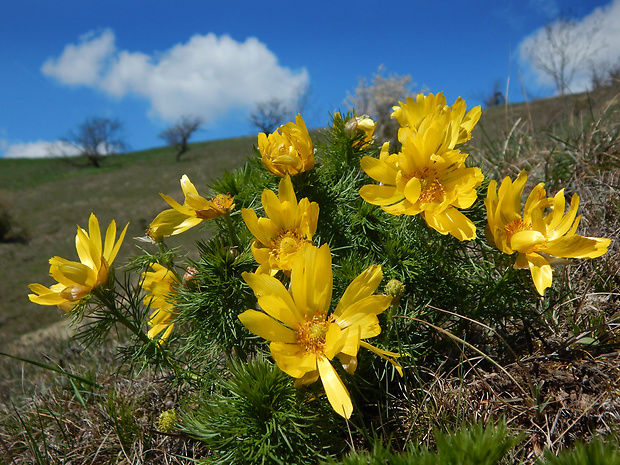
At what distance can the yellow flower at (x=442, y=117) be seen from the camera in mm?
1312

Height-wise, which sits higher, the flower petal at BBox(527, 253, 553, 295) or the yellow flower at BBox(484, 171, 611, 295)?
the yellow flower at BBox(484, 171, 611, 295)

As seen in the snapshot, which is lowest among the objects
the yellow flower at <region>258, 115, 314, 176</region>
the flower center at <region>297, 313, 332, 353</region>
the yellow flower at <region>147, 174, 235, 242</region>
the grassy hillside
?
the flower center at <region>297, 313, 332, 353</region>

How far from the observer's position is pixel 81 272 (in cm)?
126

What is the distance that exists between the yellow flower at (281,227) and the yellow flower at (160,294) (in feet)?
1.86

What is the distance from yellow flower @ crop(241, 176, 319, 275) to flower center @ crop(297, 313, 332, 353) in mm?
170

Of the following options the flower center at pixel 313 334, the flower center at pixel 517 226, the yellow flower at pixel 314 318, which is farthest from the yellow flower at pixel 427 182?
the flower center at pixel 313 334

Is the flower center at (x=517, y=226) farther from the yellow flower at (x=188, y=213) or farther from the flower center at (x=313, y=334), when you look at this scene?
the yellow flower at (x=188, y=213)

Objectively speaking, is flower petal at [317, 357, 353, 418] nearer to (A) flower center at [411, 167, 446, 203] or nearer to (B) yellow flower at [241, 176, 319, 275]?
(B) yellow flower at [241, 176, 319, 275]

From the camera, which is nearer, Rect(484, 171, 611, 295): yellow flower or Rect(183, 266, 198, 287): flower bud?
Rect(484, 171, 611, 295): yellow flower

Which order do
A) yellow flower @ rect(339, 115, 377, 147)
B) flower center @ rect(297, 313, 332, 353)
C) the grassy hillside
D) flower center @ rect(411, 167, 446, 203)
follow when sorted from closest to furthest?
flower center @ rect(297, 313, 332, 353)
flower center @ rect(411, 167, 446, 203)
yellow flower @ rect(339, 115, 377, 147)
the grassy hillside

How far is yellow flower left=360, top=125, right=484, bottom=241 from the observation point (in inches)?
47.4

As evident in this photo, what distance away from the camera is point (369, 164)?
4.21ft

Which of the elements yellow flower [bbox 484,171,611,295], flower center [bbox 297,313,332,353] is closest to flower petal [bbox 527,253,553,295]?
yellow flower [bbox 484,171,611,295]

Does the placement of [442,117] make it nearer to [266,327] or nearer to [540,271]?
[540,271]
